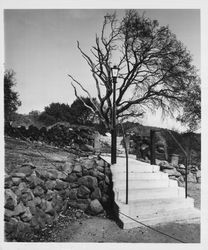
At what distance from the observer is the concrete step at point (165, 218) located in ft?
12.4

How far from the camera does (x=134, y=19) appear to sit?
5852 mm

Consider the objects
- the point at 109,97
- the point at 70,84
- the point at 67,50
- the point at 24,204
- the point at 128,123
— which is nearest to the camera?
the point at 24,204

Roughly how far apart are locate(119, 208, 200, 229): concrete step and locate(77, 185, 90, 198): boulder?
0.82 m

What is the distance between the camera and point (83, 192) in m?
4.27

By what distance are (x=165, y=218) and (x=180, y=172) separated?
365 cm

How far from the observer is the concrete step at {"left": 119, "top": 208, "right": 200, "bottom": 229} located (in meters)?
3.77

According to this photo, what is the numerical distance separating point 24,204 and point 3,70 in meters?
2.58

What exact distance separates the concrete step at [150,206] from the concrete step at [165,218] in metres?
0.07

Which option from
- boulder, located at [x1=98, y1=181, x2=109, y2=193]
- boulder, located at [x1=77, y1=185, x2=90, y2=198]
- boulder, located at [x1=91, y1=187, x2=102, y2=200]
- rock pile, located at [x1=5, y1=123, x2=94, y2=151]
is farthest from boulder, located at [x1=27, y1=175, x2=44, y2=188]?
rock pile, located at [x1=5, y1=123, x2=94, y2=151]

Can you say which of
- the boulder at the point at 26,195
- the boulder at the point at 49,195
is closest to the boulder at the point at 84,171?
the boulder at the point at 49,195

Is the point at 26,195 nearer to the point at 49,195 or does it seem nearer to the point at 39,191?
the point at 39,191
